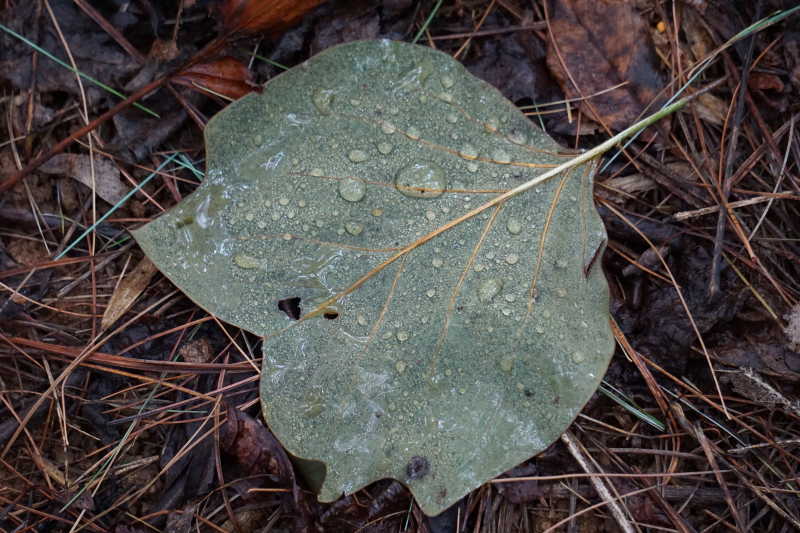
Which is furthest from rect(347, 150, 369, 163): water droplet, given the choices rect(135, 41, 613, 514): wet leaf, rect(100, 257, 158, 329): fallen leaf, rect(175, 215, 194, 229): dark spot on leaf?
rect(100, 257, 158, 329): fallen leaf

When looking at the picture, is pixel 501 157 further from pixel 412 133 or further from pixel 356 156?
pixel 356 156

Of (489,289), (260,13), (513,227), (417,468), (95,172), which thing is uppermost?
(260,13)

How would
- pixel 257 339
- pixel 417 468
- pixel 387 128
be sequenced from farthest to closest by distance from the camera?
pixel 257 339, pixel 387 128, pixel 417 468

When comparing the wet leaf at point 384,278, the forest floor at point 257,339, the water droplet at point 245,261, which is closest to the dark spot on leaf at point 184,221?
the wet leaf at point 384,278

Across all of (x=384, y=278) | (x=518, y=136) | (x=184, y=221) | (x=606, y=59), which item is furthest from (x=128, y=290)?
(x=606, y=59)

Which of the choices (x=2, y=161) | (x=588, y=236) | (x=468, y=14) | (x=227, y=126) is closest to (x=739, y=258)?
(x=588, y=236)

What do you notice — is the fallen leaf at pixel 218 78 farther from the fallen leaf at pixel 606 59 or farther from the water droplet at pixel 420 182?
the fallen leaf at pixel 606 59
